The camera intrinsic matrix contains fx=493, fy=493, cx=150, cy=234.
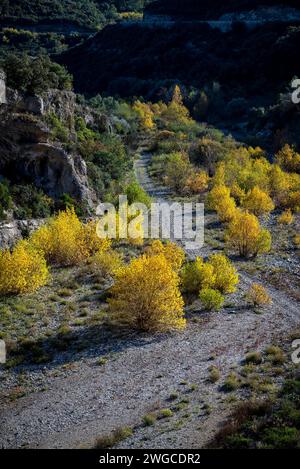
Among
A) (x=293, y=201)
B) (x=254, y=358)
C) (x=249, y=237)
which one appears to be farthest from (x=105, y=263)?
(x=293, y=201)

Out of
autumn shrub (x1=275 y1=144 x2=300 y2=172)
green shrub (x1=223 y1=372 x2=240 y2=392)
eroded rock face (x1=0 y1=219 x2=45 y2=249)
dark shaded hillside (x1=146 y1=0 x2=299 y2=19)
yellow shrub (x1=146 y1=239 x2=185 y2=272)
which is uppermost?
dark shaded hillside (x1=146 y1=0 x2=299 y2=19)

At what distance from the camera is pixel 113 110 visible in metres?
102

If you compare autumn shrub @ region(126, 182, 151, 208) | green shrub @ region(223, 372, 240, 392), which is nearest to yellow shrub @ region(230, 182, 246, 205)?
autumn shrub @ region(126, 182, 151, 208)

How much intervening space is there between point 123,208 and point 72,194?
4.86 metres

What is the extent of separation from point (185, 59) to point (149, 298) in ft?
404

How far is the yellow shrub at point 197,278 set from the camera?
31172 millimetres

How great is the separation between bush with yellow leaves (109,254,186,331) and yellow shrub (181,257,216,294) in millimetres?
4035

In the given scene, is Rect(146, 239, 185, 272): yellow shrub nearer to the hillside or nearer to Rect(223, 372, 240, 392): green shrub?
Rect(223, 372, 240, 392): green shrub

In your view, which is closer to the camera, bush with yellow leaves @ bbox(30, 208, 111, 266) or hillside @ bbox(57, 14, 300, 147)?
bush with yellow leaves @ bbox(30, 208, 111, 266)

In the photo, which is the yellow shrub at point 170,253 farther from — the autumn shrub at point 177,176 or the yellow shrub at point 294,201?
the autumn shrub at point 177,176

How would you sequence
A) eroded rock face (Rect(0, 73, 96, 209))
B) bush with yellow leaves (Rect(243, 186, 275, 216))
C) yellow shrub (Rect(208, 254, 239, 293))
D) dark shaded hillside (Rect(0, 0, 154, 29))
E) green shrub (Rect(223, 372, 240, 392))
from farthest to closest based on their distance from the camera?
1. dark shaded hillside (Rect(0, 0, 154, 29))
2. bush with yellow leaves (Rect(243, 186, 275, 216))
3. eroded rock face (Rect(0, 73, 96, 209))
4. yellow shrub (Rect(208, 254, 239, 293))
5. green shrub (Rect(223, 372, 240, 392))

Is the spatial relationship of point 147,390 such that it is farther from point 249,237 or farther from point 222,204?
point 222,204

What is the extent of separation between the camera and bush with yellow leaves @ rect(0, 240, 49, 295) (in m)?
29.9

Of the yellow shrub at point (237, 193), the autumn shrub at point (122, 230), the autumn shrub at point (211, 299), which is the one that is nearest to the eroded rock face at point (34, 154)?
the autumn shrub at point (122, 230)
